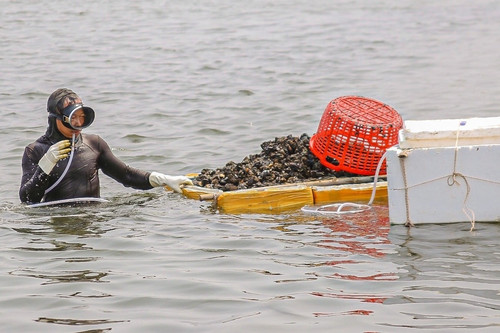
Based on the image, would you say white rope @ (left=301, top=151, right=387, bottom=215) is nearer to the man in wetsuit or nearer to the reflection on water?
the man in wetsuit

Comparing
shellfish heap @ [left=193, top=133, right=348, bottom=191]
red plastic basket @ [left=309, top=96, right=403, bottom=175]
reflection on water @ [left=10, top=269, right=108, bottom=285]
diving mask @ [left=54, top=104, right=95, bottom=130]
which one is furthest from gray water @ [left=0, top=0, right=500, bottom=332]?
diving mask @ [left=54, top=104, right=95, bottom=130]

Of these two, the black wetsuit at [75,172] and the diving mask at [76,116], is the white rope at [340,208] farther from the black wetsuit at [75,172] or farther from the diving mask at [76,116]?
the diving mask at [76,116]

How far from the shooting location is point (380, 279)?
235 inches

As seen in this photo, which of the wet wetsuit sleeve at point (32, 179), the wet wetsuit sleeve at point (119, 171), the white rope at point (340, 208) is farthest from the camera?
the wet wetsuit sleeve at point (119, 171)

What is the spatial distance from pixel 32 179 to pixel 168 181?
123 cm

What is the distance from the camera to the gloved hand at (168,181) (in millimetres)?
8391

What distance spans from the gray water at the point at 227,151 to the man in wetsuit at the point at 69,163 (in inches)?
8.7

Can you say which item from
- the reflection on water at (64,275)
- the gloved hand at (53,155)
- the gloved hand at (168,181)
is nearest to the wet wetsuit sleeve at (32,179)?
the gloved hand at (53,155)

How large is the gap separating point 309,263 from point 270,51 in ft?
35.1

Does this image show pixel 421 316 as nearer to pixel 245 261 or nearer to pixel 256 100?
pixel 245 261

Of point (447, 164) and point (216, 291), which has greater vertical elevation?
point (447, 164)

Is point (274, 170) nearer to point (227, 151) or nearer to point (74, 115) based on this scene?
point (74, 115)

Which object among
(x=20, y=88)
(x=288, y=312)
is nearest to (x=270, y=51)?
(x=20, y=88)

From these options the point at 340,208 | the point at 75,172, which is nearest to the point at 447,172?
the point at 340,208
